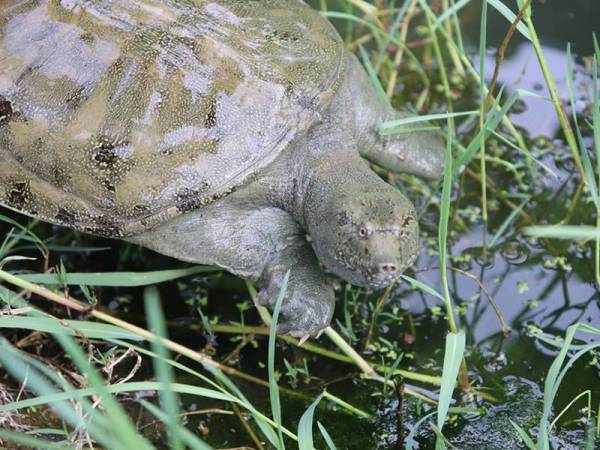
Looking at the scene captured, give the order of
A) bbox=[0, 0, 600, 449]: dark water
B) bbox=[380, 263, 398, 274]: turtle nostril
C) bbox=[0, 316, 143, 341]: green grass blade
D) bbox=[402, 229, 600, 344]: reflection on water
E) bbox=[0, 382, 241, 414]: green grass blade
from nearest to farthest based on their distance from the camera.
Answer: bbox=[0, 382, 241, 414]: green grass blade
bbox=[0, 316, 143, 341]: green grass blade
bbox=[380, 263, 398, 274]: turtle nostril
bbox=[0, 0, 600, 449]: dark water
bbox=[402, 229, 600, 344]: reflection on water

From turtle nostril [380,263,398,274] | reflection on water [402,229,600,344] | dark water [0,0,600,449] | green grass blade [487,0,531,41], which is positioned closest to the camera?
turtle nostril [380,263,398,274]

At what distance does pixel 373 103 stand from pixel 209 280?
0.88 metres

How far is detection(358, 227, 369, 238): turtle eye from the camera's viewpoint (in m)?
2.23

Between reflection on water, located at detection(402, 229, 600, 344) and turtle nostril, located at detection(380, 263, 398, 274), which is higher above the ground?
turtle nostril, located at detection(380, 263, 398, 274)

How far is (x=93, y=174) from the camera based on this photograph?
2.41 metres

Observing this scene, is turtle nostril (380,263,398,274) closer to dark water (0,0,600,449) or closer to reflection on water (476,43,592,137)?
dark water (0,0,600,449)

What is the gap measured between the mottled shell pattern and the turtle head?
0.29m

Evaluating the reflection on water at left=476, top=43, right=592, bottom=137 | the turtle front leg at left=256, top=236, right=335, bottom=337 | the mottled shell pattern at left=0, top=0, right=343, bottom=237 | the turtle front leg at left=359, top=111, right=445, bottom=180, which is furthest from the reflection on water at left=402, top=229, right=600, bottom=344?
the mottled shell pattern at left=0, top=0, right=343, bottom=237

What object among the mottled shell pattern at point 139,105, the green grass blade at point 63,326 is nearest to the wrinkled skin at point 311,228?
the mottled shell pattern at point 139,105

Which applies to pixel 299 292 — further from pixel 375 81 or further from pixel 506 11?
pixel 506 11

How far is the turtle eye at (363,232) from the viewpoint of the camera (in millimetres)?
2232

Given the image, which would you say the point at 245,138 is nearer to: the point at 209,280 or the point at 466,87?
the point at 209,280

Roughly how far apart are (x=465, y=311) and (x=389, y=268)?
2.24 feet

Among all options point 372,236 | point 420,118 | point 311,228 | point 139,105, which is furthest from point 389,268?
point 139,105
